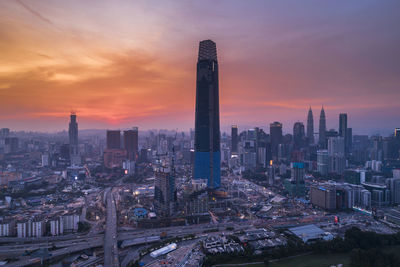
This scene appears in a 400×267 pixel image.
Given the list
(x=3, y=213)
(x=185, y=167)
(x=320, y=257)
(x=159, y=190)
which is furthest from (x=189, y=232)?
(x=185, y=167)

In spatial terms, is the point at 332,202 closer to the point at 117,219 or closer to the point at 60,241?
the point at 117,219

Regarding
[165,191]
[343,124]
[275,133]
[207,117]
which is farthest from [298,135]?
[165,191]

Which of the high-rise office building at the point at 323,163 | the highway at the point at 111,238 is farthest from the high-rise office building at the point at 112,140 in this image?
the high-rise office building at the point at 323,163

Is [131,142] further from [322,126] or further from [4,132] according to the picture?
[322,126]

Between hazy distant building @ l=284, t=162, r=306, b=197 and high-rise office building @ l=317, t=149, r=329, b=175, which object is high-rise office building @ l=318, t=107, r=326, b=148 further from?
hazy distant building @ l=284, t=162, r=306, b=197

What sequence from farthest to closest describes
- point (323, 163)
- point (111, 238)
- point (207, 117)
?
point (323, 163), point (207, 117), point (111, 238)
